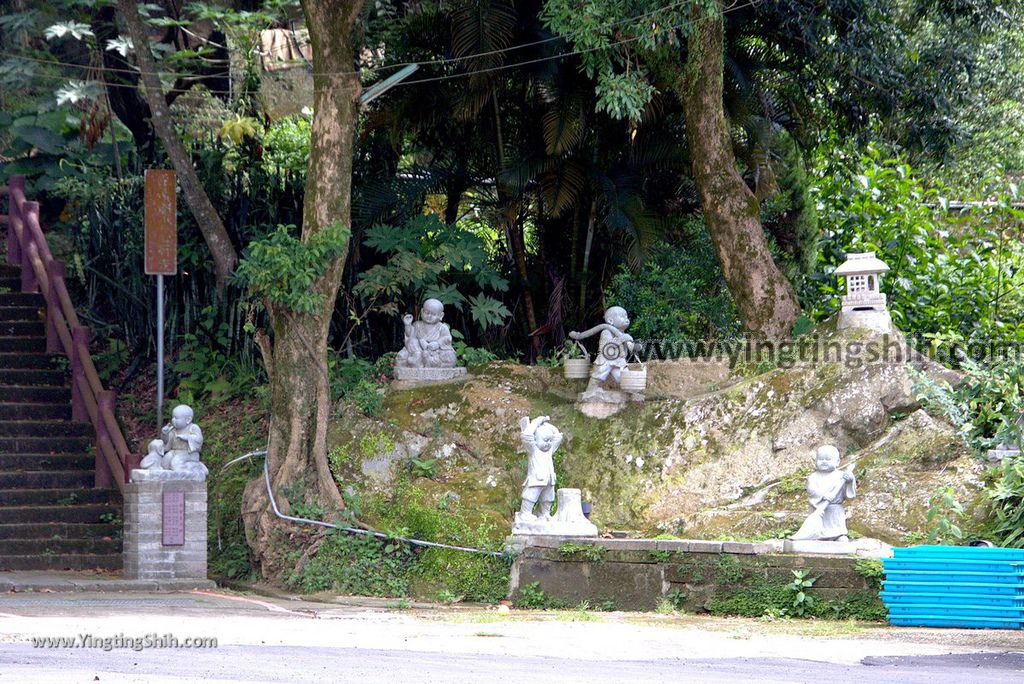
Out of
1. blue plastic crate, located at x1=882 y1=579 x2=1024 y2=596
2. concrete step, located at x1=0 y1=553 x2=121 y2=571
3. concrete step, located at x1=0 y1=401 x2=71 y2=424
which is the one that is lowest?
concrete step, located at x1=0 y1=553 x2=121 y2=571

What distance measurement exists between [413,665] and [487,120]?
388 inches

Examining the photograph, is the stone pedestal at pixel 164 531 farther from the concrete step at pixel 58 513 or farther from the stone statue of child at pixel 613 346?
the stone statue of child at pixel 613 346

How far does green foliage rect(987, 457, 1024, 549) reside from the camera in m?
10.5

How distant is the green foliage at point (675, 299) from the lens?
50.3 ft

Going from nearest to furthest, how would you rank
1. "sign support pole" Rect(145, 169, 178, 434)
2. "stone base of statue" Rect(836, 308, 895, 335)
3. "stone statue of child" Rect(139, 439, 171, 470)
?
"stone statue of child" Rect(139, 439, 171, 470), "stone base of statue" Rect(836, 308, 895, 335), "sign support pole" Rect(145, 169, 178, 434)

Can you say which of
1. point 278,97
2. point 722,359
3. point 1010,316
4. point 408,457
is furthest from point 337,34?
point 1010,316

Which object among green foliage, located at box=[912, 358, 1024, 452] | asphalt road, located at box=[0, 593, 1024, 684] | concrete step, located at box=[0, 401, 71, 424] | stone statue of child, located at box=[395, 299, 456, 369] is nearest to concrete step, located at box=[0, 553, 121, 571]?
concrete step, located at box=[0, 401, 71, 424]

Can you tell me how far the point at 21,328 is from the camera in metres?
16.2

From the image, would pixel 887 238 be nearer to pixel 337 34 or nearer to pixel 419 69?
pixel 419 69

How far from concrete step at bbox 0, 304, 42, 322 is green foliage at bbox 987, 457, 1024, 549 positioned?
38.9 ft

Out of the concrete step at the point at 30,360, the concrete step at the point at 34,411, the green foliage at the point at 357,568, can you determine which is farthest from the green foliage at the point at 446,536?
the concrete step at the point at 30,360

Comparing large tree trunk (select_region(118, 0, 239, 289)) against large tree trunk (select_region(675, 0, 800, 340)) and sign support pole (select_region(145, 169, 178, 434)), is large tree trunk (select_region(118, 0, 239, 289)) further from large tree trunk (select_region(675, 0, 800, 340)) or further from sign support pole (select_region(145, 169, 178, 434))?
large tree trunk (select_region(675, 0, 800, 340))

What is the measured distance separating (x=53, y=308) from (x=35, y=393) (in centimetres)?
110

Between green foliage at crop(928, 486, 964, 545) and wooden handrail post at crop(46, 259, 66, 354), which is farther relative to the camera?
wooden handrail post at crop(46, 259, 66, 354)
